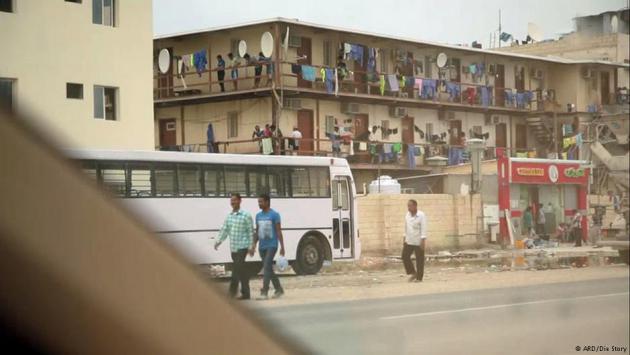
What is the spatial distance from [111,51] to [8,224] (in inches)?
33.9

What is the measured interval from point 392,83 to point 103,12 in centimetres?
111

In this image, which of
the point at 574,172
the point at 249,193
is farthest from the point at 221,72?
the point at 574,172

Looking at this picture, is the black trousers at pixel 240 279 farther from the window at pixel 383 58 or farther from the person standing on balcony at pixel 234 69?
the window at pixel 383 58

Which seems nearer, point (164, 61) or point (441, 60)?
point (164, 61)

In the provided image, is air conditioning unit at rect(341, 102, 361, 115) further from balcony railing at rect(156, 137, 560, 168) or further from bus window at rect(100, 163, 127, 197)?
bus window at rect(100, 163, 127, 197)

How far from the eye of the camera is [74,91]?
142 centimetres

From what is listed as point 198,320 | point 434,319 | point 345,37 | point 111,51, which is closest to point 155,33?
point 111,51

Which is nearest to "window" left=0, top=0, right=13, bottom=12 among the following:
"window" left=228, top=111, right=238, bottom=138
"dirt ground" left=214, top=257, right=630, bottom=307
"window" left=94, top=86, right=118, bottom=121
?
"window" left=94, top=86, right=118, bottom=121

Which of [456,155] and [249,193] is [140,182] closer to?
[249,193]

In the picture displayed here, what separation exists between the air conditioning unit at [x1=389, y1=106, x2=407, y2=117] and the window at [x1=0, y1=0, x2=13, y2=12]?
1.28 metres

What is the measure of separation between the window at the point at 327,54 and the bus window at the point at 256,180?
0.32 m

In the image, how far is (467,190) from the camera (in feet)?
8.52

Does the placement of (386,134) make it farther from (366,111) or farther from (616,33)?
(616,33)

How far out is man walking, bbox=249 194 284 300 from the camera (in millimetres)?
2062
